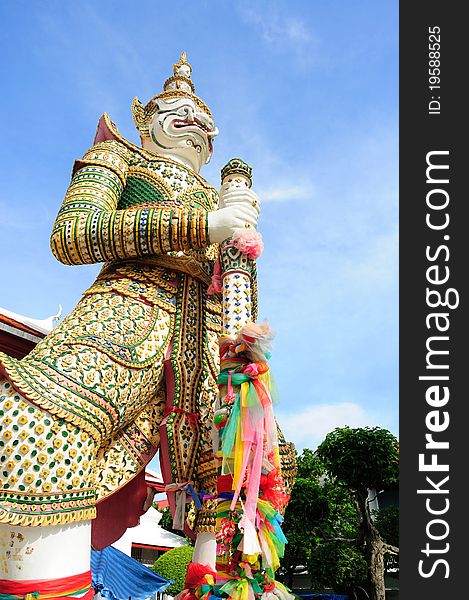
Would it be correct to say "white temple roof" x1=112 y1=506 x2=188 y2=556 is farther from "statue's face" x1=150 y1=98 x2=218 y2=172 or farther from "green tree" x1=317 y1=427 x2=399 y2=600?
"statue's face" x1=150 y1=98 x2=218 y2=172

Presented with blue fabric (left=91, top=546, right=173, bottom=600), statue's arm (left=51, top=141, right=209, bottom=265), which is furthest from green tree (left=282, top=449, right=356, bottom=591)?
statue's arm (left=51, top=141, right=209, bottom=265)

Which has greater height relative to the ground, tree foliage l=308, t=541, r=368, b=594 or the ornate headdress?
the ornate headdress

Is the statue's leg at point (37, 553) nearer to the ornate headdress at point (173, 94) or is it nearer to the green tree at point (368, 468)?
the ornate headdress at point (173, 94)

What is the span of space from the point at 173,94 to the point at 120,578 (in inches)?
197

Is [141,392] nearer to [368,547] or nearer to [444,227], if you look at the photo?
[444,227]

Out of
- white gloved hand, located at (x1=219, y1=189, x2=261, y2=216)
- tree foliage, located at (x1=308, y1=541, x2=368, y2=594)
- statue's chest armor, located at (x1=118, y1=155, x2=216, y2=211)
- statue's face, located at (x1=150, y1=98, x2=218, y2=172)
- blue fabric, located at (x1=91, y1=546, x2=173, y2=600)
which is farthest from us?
tree foliage, located at (x1=308, y1=541, x2=368, y2=594)

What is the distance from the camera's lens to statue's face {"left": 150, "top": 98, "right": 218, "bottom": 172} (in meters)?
4.00

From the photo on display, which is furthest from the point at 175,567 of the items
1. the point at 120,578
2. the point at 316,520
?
the point at 120,578

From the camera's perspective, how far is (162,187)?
366 centimetres

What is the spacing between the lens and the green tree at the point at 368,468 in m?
10.9

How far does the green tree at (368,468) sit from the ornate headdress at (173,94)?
8.30 metres

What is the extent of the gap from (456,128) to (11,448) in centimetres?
260

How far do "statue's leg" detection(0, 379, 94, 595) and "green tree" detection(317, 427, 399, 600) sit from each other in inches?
358

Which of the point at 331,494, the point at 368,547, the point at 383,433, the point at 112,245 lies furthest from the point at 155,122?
the point at 331,494
